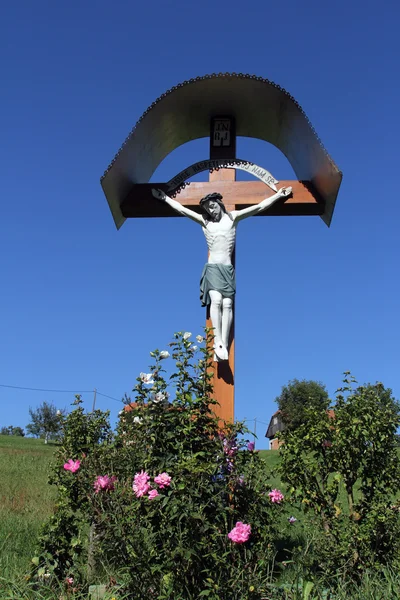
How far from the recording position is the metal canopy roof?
16.1 ft

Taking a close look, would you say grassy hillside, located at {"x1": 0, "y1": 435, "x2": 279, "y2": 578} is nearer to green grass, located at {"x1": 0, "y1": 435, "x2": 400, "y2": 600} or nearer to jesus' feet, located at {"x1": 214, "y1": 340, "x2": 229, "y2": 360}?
green grass, located at {"x1": 0, "y1": 435, "x2": 400, "y2": 600}

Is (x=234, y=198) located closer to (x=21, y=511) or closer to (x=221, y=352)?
(x=221, y=352)

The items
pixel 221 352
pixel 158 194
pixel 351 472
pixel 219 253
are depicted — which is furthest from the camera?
pixel 158 194

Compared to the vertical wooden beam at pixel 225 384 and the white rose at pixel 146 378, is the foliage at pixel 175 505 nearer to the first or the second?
the white rose at pixel 146 378

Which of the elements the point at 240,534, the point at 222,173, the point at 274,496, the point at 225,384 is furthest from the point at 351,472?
the point at 222,173

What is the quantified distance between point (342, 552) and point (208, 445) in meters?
1.03

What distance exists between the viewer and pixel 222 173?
5.19m

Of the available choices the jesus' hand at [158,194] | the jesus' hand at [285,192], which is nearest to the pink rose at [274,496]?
the jesus' hand at [285,192]

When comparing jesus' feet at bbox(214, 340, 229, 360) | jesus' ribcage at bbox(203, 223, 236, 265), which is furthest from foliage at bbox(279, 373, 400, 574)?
jesus' ribcage at bbox(203, 223, 236, 265)

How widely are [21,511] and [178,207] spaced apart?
4.41 meters

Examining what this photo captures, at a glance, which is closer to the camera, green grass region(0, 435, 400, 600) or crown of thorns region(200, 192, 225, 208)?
green grass region(0, 435, 400, 600)

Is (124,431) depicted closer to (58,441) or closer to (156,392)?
(156,392)

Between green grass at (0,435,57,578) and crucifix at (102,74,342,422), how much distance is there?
6.97ft

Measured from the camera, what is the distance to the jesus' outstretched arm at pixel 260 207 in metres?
4.97
